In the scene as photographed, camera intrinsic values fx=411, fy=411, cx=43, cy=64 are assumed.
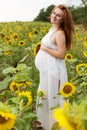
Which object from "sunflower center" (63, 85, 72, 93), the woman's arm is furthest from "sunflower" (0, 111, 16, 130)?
the woman's arm

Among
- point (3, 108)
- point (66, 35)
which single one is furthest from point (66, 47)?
point (3, 108)

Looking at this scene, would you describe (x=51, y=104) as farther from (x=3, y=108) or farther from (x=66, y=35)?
(x=3, y=108)

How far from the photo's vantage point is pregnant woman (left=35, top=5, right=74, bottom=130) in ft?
10.5

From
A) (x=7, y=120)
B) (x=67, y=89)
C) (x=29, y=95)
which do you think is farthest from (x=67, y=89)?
(x=7, y=120)

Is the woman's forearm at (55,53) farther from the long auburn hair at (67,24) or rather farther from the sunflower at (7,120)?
the sunflower at (7,120)

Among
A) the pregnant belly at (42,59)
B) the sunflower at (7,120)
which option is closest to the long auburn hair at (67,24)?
the pregnant belly at (42,59)

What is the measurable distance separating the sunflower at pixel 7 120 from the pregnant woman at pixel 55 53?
216 cm

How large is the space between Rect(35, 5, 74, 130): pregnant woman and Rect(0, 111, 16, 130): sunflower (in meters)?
2.16

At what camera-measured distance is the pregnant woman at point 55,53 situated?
3189 millimetres

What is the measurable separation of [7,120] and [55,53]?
221 centimetres

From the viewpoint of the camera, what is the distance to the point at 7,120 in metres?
0.99

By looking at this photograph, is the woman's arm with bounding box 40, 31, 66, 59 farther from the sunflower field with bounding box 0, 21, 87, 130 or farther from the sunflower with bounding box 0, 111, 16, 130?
the sunflower with bounding box 0, 111, 16, 130

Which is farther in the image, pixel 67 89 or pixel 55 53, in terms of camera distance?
pixel 55 53

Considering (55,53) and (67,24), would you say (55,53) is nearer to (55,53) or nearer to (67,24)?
(55,53)
